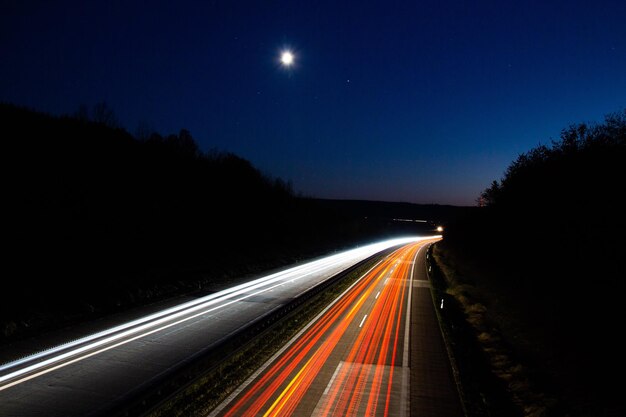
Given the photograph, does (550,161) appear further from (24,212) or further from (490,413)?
(24,212)

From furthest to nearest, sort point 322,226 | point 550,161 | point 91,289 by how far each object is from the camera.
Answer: point 322,226
point 550,161
point 91,289

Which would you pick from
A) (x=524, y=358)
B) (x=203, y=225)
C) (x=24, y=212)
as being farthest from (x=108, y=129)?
(x=524, y=358)

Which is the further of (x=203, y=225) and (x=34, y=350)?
(x=203, y=225)

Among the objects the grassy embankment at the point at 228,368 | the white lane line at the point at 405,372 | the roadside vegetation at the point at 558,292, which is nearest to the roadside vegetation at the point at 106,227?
the grassy embankment at the point at 228,368

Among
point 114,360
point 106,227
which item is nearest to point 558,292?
point 114,360

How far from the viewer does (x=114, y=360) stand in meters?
14.5

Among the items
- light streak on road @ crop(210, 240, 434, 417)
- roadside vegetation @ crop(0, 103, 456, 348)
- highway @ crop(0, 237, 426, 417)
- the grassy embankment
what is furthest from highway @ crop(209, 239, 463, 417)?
roadside vegetation @ crop(0, 103, 456, 348)

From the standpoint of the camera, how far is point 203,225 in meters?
52.2

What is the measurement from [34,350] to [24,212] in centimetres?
1748

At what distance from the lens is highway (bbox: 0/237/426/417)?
1136cm

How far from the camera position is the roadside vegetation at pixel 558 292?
13.5m

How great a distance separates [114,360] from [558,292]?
23.2 metres

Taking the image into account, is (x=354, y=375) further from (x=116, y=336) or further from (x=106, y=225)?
(x=106, y=225)

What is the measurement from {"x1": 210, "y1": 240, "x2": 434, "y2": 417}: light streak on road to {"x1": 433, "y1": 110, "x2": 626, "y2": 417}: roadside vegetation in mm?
3029
